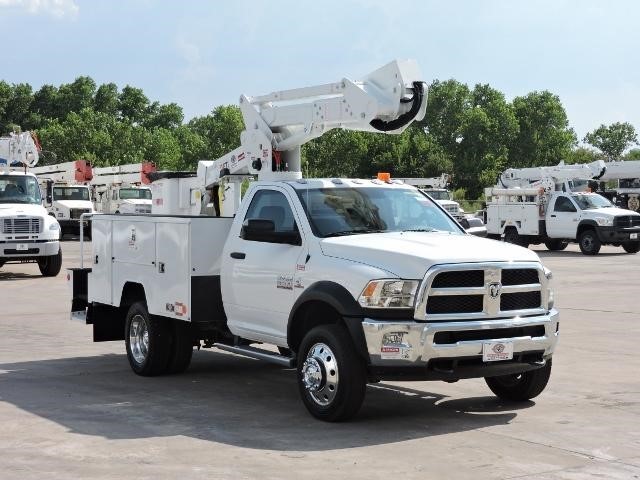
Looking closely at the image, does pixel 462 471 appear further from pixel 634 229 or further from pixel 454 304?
pixel 634 229

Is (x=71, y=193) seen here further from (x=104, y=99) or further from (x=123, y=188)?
(x=104, y=99)

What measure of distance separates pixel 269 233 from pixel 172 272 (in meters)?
1.63

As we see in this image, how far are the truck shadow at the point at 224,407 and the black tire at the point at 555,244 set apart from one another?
26877 millimetres

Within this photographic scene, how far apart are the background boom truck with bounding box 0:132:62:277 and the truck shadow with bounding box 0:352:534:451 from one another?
12205 millimetres

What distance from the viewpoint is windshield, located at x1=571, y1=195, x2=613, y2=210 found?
35219mm

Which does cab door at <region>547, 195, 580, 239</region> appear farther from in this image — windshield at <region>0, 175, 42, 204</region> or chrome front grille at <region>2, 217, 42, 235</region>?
chrome front grille at <region>2, 217, 42, 235</region>

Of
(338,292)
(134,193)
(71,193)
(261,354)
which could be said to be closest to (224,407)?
(261,354)

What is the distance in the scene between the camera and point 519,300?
27.6ft

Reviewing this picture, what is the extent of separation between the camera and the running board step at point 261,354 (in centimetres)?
887

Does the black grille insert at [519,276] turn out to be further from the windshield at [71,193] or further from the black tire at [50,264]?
the windshield at [71,193]

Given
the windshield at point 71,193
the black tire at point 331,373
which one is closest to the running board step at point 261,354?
the black tire at point 331,373

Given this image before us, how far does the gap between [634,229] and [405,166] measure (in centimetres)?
6596

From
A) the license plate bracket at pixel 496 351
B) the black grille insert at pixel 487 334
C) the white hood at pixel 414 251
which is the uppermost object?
the white hood at pixel 414 251

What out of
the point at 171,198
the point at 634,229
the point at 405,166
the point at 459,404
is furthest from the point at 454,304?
the point at 405,166
